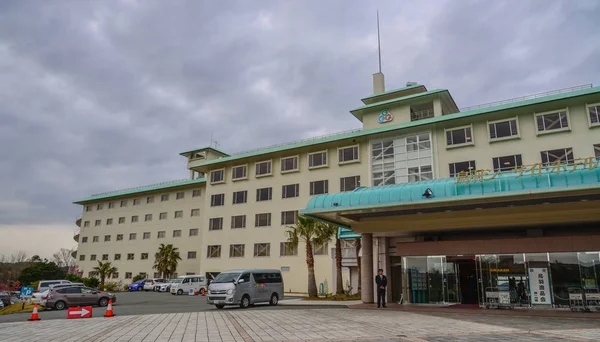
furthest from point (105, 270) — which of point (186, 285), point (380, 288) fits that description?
point (380, 288)

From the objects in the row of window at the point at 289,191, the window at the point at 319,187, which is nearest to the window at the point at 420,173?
the row of window at the point at 289,191

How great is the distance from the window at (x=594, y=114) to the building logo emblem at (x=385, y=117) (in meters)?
15.9

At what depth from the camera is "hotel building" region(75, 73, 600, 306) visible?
18.1 m

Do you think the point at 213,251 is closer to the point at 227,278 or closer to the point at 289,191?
the point at 289,191

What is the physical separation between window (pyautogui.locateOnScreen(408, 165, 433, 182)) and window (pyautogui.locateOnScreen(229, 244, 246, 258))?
19553mm

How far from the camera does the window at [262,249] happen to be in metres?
45.2

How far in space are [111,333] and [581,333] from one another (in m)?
13.0

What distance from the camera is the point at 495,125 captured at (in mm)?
36188

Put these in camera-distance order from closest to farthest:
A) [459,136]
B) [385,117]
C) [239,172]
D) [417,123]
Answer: [459,136] < [417,123] < [385,117] < [239,172]

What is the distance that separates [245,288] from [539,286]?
13.8m

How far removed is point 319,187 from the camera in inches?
1731

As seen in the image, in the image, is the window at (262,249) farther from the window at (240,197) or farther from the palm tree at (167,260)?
the palm tree at (167,260)

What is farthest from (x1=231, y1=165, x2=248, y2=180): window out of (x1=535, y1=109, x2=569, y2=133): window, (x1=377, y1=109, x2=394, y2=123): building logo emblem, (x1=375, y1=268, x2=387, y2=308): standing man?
(x1=375, y1=268, x2=387, y2=308): standing man

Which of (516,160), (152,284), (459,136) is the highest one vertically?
(459,136)
